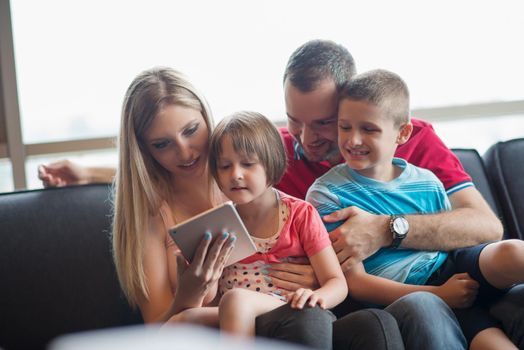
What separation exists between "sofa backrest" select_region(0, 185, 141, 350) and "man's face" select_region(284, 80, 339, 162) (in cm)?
62

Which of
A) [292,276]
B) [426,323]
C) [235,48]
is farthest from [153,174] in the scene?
[235,48]

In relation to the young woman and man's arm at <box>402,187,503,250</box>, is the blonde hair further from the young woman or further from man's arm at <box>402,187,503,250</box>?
man's arm at <box>402,187,503,250</box>

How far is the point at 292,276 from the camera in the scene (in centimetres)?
170

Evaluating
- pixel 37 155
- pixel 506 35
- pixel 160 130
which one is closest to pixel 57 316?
pixel 160 130

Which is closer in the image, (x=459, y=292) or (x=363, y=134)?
(x=459, y=292)

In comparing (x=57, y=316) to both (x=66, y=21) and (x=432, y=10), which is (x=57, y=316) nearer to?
(x=66, y=21)

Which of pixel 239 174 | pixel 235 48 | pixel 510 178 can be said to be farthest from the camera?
pixel 235 48

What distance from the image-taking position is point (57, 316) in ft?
6.11

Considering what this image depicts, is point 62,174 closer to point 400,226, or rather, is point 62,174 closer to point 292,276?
point 292,276

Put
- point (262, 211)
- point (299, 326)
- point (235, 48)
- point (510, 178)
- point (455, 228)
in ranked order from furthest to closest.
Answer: point (235, 48) → point (510, 178) → point (455, 228) → point (262, 211) → point (299, 326)

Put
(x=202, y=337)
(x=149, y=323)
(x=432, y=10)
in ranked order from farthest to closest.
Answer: (x=432, y=10) → (x=149, y=323) → (x=202, y=337)

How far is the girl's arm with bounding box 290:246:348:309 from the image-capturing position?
1498 millimetres

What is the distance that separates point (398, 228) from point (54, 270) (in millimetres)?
946

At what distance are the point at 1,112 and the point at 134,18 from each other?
Result: 72cm
